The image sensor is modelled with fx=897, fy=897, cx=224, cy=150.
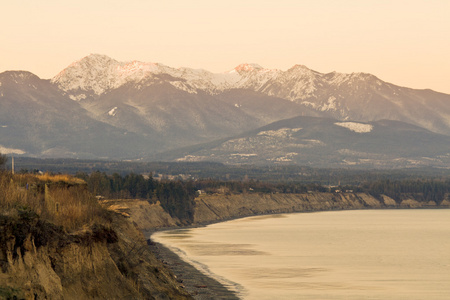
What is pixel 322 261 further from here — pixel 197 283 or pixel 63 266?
pixel 63 266

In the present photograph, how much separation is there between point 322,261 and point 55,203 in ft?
213

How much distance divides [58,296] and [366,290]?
42.5 metres

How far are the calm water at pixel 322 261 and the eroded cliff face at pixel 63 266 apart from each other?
82.2ft

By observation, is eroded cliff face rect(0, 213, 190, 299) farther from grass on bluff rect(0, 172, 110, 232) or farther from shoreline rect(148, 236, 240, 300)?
shoreline rect(148, 236, 240, 300)

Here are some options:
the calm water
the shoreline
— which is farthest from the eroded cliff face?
the calm water

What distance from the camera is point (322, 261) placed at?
108312 millimetres

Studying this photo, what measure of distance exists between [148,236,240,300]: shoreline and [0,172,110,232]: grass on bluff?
43.4 feet

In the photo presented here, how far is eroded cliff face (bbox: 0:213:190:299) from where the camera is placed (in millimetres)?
35750

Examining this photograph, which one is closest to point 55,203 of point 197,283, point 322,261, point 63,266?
point 63,266

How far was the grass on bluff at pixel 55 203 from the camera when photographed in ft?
133

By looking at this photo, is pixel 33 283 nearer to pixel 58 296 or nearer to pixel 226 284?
pixel 58 296

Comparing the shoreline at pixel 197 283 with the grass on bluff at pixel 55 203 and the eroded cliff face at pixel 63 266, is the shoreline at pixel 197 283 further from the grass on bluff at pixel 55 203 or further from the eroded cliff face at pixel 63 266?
the eroded cliff face at pixel 63 266

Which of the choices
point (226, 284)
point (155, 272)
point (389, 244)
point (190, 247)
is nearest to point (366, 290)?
point (226, 284)

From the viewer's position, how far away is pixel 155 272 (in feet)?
183
